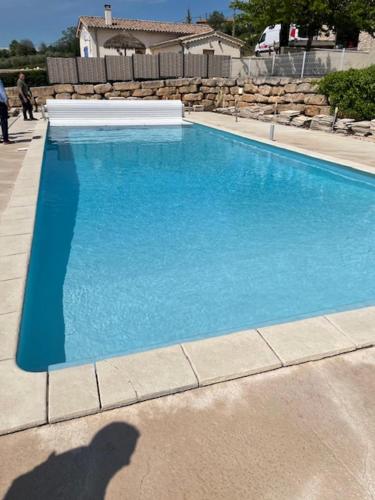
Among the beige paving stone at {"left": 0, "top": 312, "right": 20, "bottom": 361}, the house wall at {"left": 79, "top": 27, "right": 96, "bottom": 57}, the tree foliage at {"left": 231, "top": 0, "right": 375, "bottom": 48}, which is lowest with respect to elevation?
the beige paving stone at {"left": 0, "top": 312, "right": 20, "bottom": 361}

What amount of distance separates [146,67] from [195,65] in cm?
252

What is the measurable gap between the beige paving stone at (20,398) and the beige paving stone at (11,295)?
59cm

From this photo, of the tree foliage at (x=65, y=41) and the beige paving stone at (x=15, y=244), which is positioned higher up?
the tree foliage at (x=65, y=41)

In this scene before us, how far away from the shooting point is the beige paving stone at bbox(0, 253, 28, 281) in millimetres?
3252

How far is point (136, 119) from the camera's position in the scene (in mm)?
14414

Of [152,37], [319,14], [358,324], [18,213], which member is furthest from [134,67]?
[358,324]

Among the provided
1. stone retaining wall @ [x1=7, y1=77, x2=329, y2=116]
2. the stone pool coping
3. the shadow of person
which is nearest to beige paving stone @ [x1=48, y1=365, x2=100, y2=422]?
the stone pool coping

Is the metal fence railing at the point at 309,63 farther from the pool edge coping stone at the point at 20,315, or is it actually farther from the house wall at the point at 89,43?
the house wall at the point at 89,43

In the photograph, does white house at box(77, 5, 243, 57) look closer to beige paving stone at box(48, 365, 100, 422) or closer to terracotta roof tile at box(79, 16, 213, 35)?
terracotta roof tile at box(79, 16, 213, 35)

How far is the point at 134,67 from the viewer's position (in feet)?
60.1

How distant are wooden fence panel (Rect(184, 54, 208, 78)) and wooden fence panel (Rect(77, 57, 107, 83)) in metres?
4.14

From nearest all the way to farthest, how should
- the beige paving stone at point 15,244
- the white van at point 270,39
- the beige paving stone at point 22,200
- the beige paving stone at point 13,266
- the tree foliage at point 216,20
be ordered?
the beige paving stone at point 13,266, the beige paving stone at point 15,244, the beige paving stone at point 22,200, the white van at point 270,39, the tree foliage at point 216,20

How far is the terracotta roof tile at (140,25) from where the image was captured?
30.7 m

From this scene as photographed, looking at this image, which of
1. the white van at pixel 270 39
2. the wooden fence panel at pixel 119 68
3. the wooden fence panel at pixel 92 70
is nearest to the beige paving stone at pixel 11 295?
the wooden fence panel at pixel 92 70
